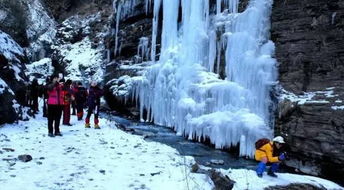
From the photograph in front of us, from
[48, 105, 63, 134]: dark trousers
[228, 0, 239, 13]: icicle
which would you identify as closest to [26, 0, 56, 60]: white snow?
[228, 0, 239, 13]: icicle

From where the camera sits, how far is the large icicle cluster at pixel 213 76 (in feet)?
40.4

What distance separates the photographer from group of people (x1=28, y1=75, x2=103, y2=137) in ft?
34.0

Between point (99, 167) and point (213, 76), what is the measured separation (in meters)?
8.08

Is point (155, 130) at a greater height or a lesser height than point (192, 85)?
lesser

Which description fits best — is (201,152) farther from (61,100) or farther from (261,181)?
(261,181)

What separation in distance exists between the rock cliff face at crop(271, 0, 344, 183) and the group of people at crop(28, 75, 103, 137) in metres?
5.43

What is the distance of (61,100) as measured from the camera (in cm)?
1045

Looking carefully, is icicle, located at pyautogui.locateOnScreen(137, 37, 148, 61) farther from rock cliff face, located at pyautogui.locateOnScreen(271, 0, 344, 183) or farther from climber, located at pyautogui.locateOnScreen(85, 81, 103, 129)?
rock cliff face, located at pyautogui.locateOnScreen(271, 0, 344, 183)

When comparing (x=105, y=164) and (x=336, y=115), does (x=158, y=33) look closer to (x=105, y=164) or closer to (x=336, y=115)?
(x=336, y=115)

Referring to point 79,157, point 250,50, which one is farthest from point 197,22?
point 79,157

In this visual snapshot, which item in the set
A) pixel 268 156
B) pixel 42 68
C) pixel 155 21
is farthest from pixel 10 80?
pixel 42 68

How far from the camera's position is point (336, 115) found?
9.76m

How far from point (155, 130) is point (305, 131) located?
6.39m

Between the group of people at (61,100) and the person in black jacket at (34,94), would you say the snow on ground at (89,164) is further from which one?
the person in black jacket at (34,94)
